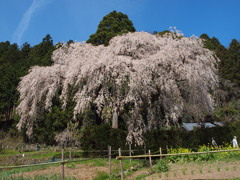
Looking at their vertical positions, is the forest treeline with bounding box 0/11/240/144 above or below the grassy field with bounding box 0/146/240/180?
above

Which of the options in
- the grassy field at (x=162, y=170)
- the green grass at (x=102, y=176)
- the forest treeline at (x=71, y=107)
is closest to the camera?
the grassy field at (x=162, y=170)

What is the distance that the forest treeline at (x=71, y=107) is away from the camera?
25.0m

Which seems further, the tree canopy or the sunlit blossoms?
the tree canopy

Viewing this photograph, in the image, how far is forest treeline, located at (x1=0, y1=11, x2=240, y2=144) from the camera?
25.0m

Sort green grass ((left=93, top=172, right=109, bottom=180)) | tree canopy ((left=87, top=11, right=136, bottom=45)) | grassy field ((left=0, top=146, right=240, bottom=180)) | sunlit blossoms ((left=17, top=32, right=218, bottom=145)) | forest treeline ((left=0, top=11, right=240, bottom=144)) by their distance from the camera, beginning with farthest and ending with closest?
forest treeline ((left=0, top=11, right=240, bottom=144)) < tree canopy ((left=87, top=11, right=136, bottom=45)) < sunlit blossoms ((left=17, top=32, right=218, bottom=145)) < green grass ((left=93, top=172, right=109, bottom=180)) < grassy field ((left=0, top=146, right=240, bottom=180))

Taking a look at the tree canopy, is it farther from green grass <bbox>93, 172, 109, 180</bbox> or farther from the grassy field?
green grass <bbox>93, 172, 109, 180</bbox>

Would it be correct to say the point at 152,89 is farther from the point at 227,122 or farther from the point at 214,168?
the point at 227,122

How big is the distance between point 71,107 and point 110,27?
10832mm

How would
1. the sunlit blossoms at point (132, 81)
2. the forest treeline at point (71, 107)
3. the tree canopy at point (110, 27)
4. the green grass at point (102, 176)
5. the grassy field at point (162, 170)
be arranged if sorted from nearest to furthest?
1. the grassy field at point (162, 170)
2. the green grass at point (102, 176)
3. the sunlit blossoms at point (132, 81)
4. the tree canopy at point (110, 27)
5. the forest treeline at point (71, 107)

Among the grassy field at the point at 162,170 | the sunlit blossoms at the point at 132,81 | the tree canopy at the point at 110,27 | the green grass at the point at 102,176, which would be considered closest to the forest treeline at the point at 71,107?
the tree canopy at the point at 110,27

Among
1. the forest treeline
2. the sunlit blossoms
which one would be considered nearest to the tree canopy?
the forest treeline

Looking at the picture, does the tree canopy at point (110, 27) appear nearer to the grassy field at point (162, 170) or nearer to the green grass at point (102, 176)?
the grassy field at point (162, 170)

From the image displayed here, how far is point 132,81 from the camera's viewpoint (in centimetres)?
1030

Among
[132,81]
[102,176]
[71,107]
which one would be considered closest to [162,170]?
[102,176]
